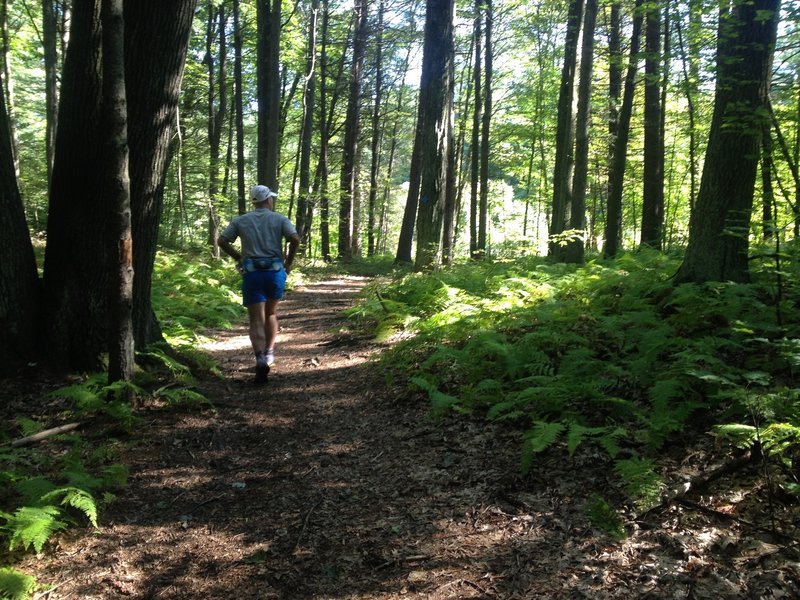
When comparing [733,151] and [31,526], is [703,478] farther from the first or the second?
[733,151]

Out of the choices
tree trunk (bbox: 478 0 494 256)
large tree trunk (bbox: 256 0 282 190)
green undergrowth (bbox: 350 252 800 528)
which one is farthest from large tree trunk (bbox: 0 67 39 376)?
tree trunk (bbox: 478 0 494 256)

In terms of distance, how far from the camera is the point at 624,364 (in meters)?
4.76

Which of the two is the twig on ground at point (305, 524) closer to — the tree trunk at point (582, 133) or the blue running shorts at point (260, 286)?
the blue running shorts at point (260, 286)

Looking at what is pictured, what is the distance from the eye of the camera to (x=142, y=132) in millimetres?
5055

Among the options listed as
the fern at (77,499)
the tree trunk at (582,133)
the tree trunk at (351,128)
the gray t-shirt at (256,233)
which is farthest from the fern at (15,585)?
the tree trunk at (351,128)

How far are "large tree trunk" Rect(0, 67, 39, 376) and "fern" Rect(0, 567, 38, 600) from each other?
2.90 metres

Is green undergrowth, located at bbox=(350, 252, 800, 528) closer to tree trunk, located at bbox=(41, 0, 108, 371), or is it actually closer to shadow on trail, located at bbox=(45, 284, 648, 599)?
shadow on trail, located at bbox=(45, 284, 648, 599)

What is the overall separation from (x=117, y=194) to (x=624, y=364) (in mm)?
4543

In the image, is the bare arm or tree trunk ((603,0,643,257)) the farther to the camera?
tree trunk ((603,0,643,257))

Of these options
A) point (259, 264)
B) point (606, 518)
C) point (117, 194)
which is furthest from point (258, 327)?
point (606, 518)

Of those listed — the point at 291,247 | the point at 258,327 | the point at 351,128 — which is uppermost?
the point at 351,128

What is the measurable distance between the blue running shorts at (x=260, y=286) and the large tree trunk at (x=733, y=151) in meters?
4.76

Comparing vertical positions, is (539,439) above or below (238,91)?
below

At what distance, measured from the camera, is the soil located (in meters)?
2.58
